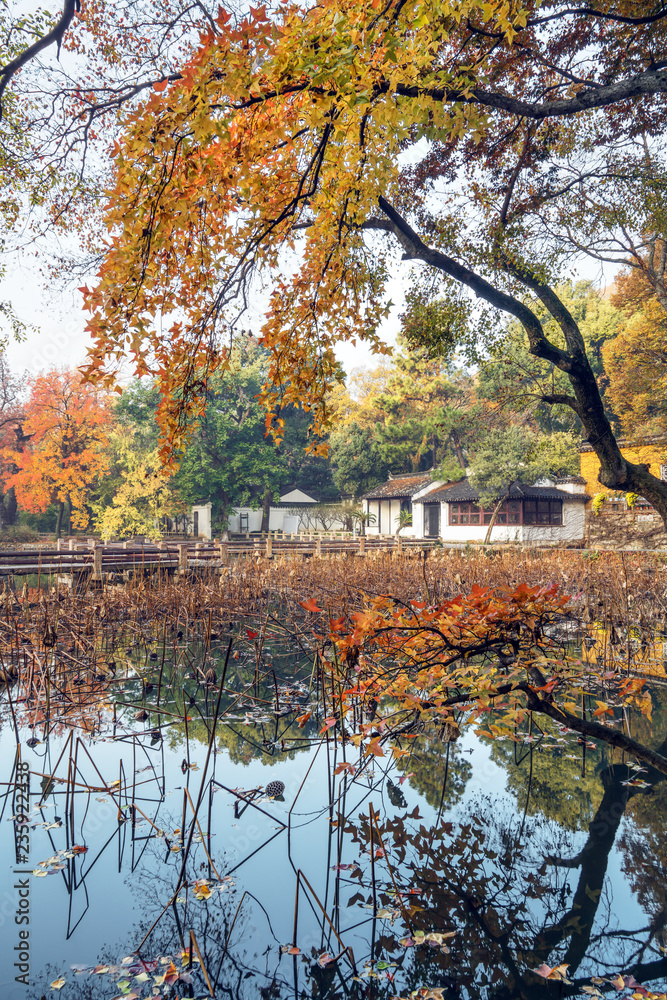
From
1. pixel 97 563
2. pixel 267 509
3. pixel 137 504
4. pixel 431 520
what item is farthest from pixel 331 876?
pixel 267 509

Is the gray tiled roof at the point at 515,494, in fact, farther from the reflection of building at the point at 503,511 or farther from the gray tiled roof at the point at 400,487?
the gray tiled roof at the point at 400,487

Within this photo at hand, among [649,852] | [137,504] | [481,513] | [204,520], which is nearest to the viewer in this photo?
[649,852]

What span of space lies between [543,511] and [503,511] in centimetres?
219

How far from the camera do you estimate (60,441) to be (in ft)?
102

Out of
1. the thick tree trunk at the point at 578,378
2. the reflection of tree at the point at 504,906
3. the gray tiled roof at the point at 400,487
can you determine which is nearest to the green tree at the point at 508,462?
the gray tiled roof at the point at 400,487

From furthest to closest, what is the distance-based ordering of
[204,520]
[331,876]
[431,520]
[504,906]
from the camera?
[204,520]
[431,520]
[331,876]
[504,906]

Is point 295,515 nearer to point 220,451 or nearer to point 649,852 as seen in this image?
point 220,451

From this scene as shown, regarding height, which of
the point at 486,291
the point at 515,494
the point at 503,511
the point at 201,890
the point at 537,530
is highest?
the point at 486,291

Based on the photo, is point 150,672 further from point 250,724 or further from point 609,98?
point 609,98

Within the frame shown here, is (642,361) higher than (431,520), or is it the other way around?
(642,361)

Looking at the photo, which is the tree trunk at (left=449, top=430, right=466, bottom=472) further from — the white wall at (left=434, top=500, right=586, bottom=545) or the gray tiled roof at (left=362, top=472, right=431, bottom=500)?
the white wall at (left=434, top=500, right=586, bottom=545)

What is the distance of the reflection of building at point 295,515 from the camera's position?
4209cm

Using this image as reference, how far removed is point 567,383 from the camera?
2541 cm

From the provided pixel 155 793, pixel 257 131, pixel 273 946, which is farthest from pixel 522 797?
pixel 257 131
